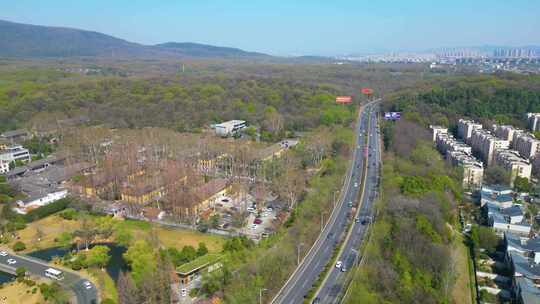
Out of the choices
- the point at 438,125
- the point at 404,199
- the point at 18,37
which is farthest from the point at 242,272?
the point at 18,37

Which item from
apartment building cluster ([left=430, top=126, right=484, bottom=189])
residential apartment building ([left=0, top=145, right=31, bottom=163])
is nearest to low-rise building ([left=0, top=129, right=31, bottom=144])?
residential apartment building ([left=0, top=145, right=31, bottom=163])

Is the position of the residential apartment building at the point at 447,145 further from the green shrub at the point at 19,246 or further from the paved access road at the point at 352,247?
the green shrub at the point at 19,246

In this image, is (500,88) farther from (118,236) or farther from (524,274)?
(118,236)

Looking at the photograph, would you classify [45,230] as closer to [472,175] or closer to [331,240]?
[331,240]

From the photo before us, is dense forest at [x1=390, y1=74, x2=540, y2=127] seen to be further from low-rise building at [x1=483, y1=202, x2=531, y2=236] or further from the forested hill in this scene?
the forested hill

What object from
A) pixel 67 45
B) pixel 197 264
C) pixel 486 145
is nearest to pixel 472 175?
pixel 486 145

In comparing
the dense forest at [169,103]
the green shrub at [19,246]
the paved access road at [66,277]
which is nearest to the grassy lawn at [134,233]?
the green shrub at [19,246]
